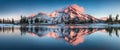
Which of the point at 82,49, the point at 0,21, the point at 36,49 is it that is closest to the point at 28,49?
the point at 36,49

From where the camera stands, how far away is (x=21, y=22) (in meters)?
154

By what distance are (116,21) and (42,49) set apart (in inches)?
5321

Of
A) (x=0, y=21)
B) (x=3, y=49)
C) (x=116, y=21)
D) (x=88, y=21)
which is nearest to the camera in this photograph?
(x=3, y=49)

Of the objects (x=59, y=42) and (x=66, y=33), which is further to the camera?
(x=66, y=33)

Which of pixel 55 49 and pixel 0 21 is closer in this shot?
pixel 55 49

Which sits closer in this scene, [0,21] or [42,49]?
[42,49]

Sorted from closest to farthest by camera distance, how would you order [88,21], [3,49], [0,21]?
[3,49], [0,21], [88,21]

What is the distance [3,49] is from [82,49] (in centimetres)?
387

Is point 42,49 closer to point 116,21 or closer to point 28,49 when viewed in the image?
point 28,49

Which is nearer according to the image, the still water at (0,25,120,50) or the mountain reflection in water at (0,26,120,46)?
the still water at (0,25,120,50)

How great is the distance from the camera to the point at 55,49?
10047 millimetres

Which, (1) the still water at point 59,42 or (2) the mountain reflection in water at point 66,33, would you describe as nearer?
(1) the still water at point 59,42

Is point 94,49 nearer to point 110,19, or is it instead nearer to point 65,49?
point 65,49

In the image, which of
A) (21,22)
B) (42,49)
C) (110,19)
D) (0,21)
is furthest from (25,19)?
(42,49)
